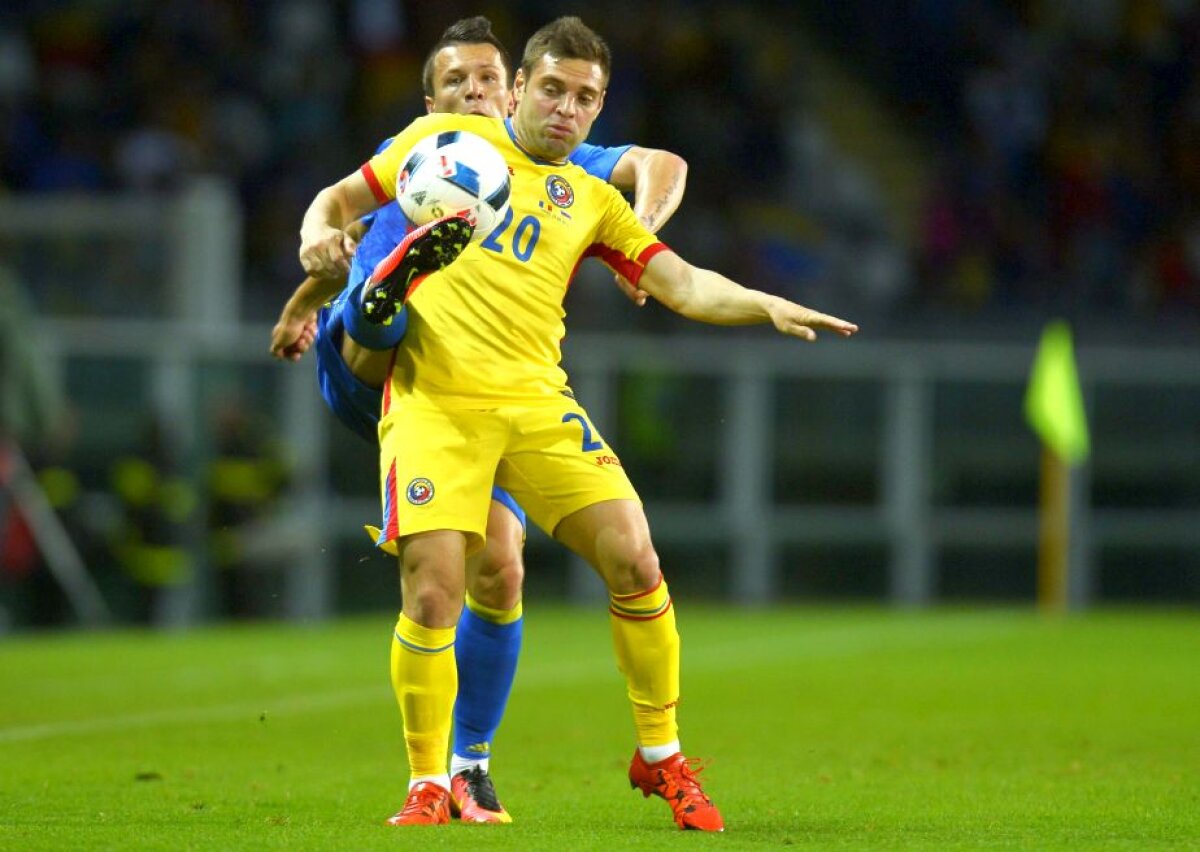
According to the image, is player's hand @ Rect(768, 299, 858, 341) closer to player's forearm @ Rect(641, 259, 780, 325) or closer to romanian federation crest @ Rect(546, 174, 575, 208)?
player's forearm @ Rect(641, 259, 780, 325)

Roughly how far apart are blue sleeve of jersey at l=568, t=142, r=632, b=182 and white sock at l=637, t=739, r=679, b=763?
172 cm

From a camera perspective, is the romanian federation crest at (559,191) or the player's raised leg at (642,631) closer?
the player's raised leg at (642,631)

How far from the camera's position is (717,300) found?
6.09 m

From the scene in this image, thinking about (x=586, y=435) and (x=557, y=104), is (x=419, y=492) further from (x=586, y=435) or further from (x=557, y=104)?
(x=557, y=104)

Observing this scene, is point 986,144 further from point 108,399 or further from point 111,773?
point 111,773

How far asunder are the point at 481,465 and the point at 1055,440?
12.9 m

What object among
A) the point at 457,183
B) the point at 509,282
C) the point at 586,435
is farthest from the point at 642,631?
the point at 457,183

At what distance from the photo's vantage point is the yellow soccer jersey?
241 inches

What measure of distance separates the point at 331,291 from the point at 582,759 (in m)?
2.59

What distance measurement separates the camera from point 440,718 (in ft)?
19.6

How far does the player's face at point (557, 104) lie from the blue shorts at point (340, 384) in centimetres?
71

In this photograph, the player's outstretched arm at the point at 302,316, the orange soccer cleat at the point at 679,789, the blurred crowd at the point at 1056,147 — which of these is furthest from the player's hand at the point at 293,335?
the blurred crowd at the point at 1056,147

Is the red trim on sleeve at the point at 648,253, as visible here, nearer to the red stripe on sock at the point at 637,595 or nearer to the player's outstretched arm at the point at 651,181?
the player's outstretched arm at the point at 651,181

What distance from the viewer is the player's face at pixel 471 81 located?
6816mm
